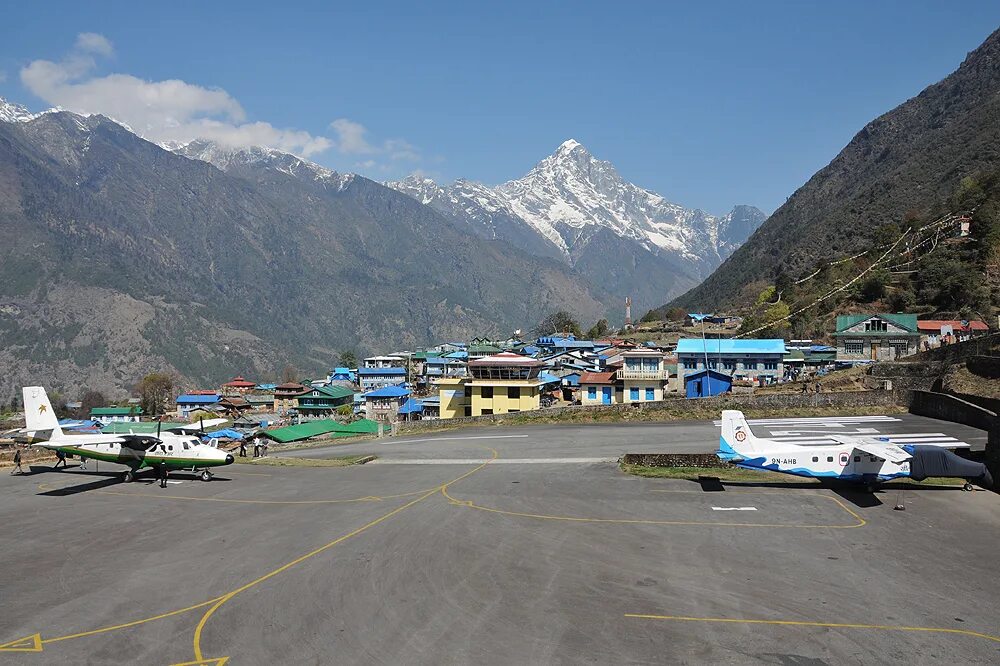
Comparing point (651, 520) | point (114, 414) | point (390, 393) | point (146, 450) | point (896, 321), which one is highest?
point (896, 321)

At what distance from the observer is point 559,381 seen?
10150 centimetres

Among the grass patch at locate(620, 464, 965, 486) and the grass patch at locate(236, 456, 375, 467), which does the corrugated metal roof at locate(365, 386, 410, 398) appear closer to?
the grass patch at locate(236, 456, 375, 467)

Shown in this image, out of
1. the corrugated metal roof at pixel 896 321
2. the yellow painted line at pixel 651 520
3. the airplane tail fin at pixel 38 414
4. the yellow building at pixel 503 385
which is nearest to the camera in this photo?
the yellow painted line at pixel 651 520

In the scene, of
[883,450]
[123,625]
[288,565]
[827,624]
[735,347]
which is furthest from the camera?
[735,347]

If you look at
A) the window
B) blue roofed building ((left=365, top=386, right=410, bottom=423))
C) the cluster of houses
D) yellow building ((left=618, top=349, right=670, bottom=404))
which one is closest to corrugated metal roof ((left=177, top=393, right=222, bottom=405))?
the cluster of houses

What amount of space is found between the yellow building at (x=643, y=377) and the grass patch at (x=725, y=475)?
123 feet

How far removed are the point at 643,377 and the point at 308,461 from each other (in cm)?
3931

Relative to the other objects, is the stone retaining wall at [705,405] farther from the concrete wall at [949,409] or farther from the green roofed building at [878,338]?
the green roofed building at [878,338]

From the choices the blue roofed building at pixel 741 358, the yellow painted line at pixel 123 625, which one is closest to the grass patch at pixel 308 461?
the yellow painted line at pixel 123 625

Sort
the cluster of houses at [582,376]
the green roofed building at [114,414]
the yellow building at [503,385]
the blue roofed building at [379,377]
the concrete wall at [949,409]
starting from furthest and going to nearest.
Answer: the blue roofed building at [379,377], the green roofed building at [114,414], the cluster of houses at [582,376], the yellow building at [503,385], the concrete wall at [949,409]

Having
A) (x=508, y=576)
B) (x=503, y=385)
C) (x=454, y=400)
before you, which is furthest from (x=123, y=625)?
(x=454, y=400)

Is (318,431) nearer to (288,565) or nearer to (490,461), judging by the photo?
(490,461)

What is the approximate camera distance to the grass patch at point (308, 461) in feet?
159

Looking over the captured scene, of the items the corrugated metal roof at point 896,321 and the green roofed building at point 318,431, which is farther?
the corrugated metal roof at point 896,321
